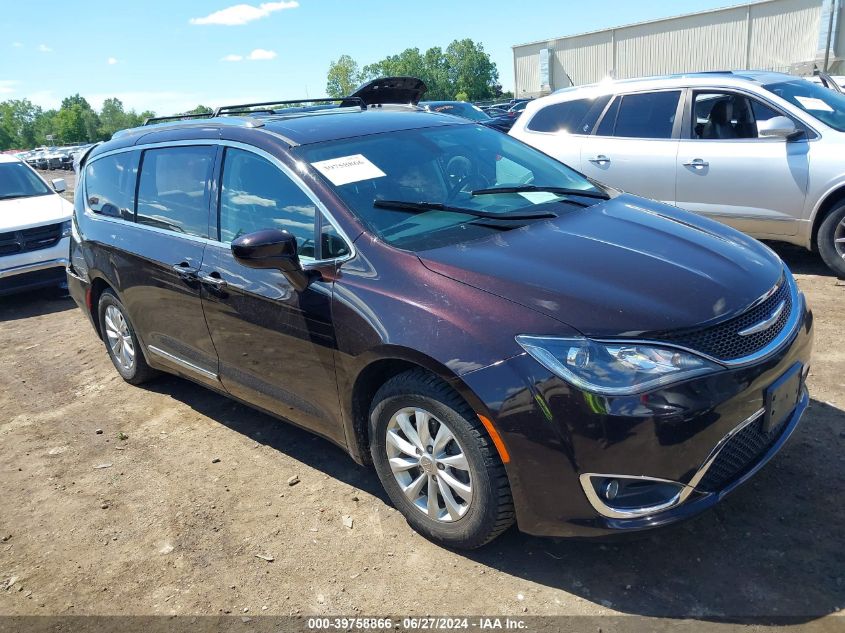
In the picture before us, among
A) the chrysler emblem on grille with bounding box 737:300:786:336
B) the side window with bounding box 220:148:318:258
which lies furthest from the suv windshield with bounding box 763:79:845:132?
the side window with bounding box 220:148:318:258

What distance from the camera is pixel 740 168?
6355mm

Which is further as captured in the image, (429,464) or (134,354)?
(134,354)

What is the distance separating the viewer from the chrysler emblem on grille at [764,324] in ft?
8.75

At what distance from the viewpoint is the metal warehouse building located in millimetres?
47406

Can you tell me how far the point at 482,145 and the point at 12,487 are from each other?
334 centimetres

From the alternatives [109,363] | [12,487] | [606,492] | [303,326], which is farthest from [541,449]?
[109,363]

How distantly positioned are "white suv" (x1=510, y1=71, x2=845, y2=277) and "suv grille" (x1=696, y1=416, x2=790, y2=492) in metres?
4.07

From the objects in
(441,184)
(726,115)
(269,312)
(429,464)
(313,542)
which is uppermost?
(441,184)

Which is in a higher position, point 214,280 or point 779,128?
point 779,128

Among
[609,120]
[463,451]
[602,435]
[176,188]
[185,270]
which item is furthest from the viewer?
[609,120]

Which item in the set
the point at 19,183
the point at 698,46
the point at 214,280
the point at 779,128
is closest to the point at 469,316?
the point at 214,280

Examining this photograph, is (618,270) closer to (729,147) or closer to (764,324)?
(764,324)

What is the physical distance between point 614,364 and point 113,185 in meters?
3.82

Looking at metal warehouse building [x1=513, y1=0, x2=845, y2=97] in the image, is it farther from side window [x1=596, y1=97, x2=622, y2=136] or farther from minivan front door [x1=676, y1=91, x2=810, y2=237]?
minivan front door [x1=676, y1=91, x2=810, y2=237]
